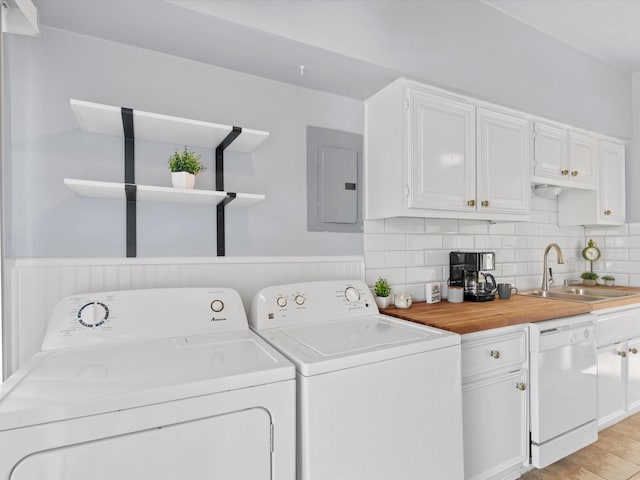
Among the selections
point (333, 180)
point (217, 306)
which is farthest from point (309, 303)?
point (333, 180)

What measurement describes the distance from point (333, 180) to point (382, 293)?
0.71 meters

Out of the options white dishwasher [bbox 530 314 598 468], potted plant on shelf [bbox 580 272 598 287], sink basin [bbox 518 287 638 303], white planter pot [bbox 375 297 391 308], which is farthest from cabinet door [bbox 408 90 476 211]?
potted plant on shelf [bbox 580 272 598 287]

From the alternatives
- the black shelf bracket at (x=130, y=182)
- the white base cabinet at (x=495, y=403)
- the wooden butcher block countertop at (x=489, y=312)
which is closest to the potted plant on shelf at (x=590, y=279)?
the wooden butcher block countertop at (x=489, y=312)

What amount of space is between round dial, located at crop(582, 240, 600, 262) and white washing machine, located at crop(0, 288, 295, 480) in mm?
3259

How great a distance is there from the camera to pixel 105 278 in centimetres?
152

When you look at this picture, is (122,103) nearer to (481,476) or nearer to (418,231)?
(418,231)

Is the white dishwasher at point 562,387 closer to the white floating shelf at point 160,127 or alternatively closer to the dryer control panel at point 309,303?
the dryer control panel at point 309,303

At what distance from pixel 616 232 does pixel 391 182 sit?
254 centimetres

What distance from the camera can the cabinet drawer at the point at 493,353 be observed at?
1662mm

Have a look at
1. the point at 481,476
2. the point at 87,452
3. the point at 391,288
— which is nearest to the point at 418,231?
the point at 391,288

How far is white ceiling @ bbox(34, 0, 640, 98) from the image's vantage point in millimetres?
1395

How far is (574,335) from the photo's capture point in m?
1.99

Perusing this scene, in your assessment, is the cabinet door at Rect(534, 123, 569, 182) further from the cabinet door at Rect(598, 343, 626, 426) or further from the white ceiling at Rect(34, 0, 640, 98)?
the cabinet door at Rect(598, 343, 626, 426)

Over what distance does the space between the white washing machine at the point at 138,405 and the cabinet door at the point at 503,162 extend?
1.64m
